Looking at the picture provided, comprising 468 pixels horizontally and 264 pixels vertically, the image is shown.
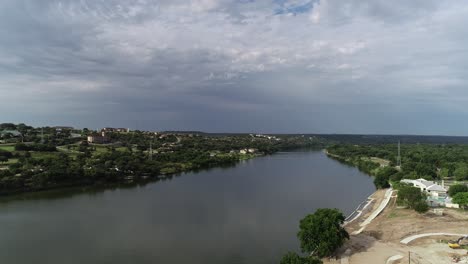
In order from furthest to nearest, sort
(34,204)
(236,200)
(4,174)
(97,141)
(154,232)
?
(97,141), (4,174), (236,200), (34,204), (154,232)

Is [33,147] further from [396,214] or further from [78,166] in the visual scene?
[396,214]

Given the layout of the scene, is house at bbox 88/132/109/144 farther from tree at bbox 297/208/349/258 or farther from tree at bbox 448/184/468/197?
tree at bbox 448/184/468/197

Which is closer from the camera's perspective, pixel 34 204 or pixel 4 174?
pixel 34 204

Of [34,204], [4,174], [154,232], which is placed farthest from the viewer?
[4,174]

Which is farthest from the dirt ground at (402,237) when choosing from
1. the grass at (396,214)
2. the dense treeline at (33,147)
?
the dense treeline at (33,147)

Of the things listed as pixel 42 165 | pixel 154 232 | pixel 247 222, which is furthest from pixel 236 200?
pixel 42 165

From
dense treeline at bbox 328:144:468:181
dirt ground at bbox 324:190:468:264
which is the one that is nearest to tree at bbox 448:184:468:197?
dirt ground at bbox 324:190:468:264

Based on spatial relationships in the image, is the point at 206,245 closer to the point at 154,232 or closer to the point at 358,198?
the point at 154,232

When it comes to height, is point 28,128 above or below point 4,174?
above
